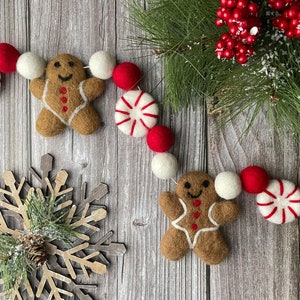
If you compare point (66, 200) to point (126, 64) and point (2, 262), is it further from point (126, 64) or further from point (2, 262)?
point (126, 64)

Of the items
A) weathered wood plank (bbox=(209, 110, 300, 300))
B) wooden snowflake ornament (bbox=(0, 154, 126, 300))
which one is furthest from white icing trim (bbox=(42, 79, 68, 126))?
weathered wood plank (bbox=(209, 110, 300, 300))

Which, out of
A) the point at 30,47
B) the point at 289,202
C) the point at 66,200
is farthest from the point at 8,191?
the point at 289,202

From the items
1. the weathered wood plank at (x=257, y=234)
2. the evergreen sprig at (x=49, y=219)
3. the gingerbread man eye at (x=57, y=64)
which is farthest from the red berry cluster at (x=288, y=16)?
the evergreen sprig at (x=49, y=219)

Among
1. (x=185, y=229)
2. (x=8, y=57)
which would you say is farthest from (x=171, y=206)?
(x=8, y=57)

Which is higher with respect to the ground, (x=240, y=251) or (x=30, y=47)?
(x=30, y=47)

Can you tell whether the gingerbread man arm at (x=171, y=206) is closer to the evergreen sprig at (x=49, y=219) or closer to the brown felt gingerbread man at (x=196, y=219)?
the brown felt gingerbread man at (x=196, y=219)

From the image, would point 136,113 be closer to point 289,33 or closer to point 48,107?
point 48,107
